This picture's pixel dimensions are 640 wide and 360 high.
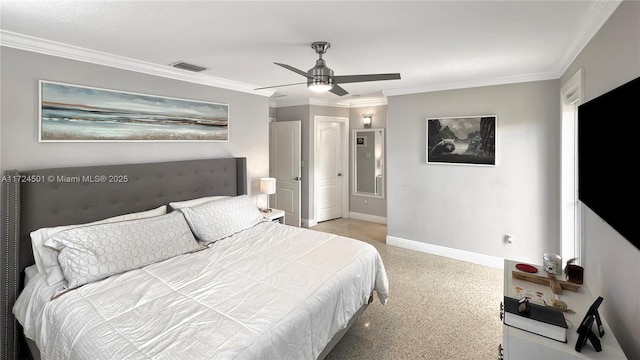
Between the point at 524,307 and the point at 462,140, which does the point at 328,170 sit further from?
the point at 524,307

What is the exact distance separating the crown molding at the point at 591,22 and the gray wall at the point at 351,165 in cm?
314

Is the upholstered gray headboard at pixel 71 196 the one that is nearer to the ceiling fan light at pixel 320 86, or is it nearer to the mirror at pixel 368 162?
the ceiling fan light at pixel 320 86

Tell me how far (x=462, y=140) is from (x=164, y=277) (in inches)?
146

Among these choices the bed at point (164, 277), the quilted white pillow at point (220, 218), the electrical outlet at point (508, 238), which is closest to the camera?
the bed at point (164, 277)

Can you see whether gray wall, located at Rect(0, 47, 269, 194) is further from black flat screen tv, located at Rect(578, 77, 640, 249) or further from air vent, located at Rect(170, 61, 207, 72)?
black flat screen tv, located at Rect(578, 77, 640, 249)

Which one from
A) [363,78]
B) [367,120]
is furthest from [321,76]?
[367,120]

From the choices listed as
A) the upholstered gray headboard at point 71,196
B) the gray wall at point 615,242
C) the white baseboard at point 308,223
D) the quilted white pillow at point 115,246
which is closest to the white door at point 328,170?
the white baseboard at point 308,223

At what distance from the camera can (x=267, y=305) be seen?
170 cm

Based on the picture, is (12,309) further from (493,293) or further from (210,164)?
(493,293)

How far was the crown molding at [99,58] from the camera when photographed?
7.27ft

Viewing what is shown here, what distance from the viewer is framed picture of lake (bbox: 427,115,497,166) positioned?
3.74 metres

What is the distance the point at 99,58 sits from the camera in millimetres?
2643

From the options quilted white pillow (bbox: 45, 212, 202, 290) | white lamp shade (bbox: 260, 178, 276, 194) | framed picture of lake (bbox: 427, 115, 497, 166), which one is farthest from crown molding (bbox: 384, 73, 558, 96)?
quilted white pillow (bbox: 45, 212, 202, 290)

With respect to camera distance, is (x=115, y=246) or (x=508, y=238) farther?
(x=508, y=238)
